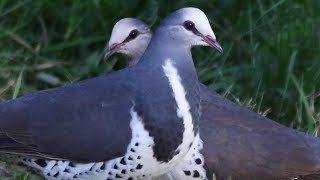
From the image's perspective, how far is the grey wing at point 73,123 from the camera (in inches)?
205

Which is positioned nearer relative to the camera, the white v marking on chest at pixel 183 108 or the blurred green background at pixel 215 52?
the white v marking on chest at pixel 183 108

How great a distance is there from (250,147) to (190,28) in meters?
0.65

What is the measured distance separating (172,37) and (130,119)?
0.41m

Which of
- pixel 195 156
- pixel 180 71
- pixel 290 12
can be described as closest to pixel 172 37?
pixel 180 71

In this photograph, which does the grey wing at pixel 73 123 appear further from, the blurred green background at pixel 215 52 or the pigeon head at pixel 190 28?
the blurred green background at pixel 215 52

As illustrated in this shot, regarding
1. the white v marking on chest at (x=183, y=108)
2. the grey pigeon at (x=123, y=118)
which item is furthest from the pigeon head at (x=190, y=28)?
the white v marking on chest at (x=183, y=108)

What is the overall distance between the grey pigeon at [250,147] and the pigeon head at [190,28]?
46cm

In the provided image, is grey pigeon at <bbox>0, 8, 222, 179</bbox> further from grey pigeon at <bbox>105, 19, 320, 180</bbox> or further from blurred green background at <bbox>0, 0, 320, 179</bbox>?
blurred green background at <bbox>0, 0, 320, 179</bbox>

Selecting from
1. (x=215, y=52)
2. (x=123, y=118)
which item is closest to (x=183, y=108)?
(x=123, y=118)

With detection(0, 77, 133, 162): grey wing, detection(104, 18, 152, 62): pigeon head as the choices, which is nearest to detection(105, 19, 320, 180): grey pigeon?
detection(104, 18, 152, 62): pigeon head

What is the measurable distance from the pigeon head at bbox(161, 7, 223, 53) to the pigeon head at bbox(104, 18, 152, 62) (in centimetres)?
58

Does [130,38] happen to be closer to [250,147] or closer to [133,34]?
[133,34]

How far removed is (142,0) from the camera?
775 cm

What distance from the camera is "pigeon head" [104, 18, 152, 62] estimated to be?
19.7 ft
